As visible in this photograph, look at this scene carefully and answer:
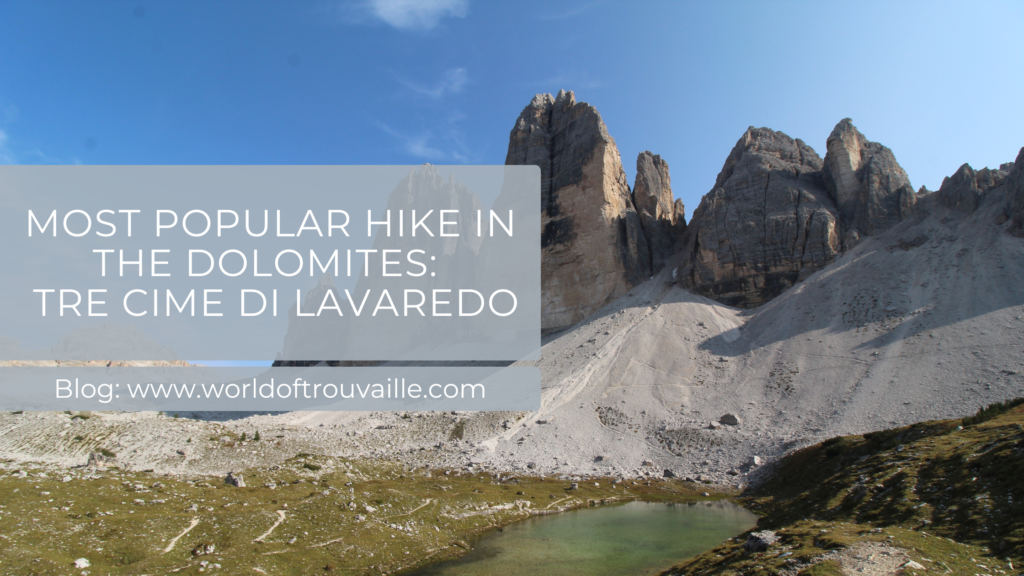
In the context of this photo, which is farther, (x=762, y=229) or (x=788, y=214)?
(x=762, y=229)

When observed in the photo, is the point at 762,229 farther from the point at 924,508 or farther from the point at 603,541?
the point at 924,508

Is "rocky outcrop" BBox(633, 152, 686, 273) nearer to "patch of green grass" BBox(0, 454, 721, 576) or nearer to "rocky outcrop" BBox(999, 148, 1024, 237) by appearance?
"rocky outcrop" BBox(999, 148, 1024, 237)

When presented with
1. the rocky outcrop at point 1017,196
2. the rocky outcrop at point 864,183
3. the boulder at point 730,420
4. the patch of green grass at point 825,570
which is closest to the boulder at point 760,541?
the patch of green grass at point 825,570

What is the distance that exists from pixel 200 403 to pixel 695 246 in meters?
105

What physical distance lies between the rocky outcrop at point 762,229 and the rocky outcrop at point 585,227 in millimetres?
11134

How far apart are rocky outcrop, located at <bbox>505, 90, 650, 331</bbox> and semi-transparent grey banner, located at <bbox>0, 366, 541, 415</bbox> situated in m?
22.5

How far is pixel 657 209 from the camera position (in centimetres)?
9638

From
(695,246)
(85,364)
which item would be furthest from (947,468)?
(85,364)

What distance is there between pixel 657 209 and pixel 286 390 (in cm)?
9457

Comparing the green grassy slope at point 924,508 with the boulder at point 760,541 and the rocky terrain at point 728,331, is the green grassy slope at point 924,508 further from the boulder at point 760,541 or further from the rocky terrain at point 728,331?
the rocky terrain at point 728,331

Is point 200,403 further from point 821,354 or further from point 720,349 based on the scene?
point 821,354

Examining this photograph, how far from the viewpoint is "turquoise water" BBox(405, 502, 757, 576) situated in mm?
19938

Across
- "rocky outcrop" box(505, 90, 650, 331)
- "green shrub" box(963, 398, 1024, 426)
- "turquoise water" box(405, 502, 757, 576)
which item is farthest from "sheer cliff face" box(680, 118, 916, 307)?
"turquoise water" box(405, 502, 757, 576)

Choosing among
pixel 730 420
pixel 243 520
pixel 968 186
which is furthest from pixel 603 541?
pixel 968 186
